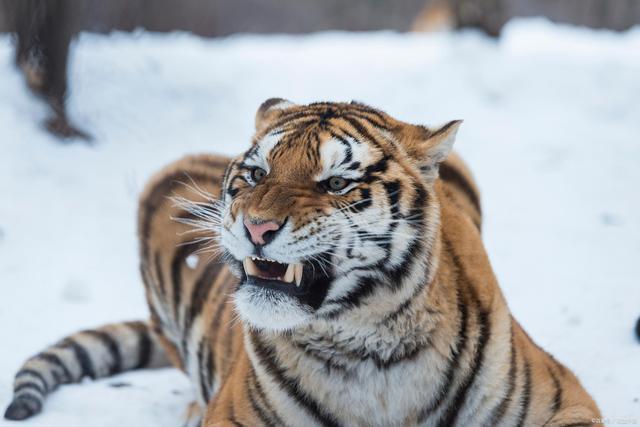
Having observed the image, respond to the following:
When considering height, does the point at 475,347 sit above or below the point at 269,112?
below

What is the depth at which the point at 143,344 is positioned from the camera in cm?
317

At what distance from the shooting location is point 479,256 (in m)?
2.06

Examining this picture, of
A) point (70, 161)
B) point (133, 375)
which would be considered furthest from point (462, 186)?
point (70, 161)

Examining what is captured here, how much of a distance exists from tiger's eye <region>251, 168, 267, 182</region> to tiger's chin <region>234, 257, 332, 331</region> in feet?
0.60

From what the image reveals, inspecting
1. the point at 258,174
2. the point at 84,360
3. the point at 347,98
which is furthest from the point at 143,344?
the point at 347,98

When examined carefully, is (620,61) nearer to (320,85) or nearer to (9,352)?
(320,85)

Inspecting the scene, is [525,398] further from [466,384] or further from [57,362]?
[57,362]

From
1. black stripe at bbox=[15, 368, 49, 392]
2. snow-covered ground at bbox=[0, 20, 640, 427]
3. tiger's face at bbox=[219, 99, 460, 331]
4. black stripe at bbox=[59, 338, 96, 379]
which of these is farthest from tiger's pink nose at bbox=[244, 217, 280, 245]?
black stripe at bbox=[59, 338, 96, 379]

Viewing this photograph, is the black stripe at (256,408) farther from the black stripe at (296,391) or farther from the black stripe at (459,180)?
the black stripe at (459,180)

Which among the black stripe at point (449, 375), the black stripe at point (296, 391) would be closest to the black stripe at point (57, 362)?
the black stripe at point (296, 391)

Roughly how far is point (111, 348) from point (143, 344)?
0.14 meters

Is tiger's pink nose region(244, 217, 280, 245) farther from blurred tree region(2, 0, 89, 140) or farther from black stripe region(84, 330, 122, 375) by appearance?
blurred tree region(2, 0, 89, 140)

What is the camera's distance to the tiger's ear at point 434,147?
188 centimetres

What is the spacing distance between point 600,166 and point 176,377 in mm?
2824
